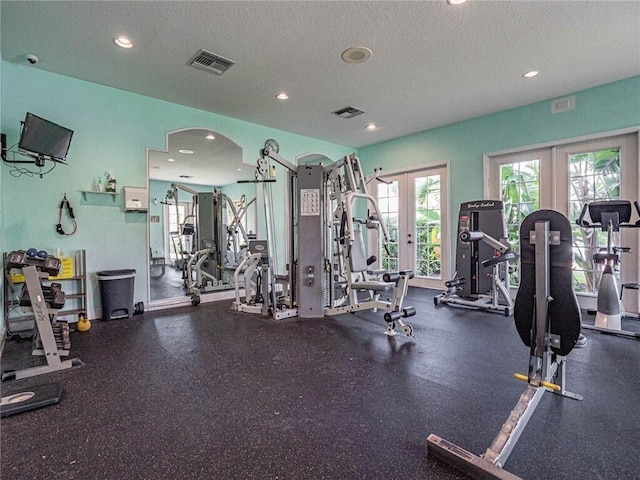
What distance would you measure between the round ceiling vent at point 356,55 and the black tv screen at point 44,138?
303cm

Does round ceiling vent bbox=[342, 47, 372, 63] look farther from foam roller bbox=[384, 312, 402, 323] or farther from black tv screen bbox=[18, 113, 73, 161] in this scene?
black tv screen bbox=[18, 113, 73, 161]

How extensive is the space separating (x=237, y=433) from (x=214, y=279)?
384 centimetres

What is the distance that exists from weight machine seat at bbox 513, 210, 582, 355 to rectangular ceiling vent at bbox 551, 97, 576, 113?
365cm

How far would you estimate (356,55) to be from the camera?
3.27 m

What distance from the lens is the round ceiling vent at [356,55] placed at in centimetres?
317

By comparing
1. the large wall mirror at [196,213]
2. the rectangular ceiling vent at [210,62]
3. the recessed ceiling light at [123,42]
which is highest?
the recessed ceiling light at [123,42]

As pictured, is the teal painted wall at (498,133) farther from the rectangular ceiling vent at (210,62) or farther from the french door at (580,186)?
the rectangular ceiling vent at (210,62)

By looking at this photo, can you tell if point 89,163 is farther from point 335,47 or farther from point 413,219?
point 413,219

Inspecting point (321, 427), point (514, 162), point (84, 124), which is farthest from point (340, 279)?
point (84, 124)

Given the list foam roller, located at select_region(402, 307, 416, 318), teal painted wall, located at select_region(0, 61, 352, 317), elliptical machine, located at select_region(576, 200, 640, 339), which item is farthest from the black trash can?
elliptical machine, located at select_region(576, 200, 640, 339)

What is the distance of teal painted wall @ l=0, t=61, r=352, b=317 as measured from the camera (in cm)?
345

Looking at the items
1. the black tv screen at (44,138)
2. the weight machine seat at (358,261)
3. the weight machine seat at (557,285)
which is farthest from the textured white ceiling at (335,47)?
the weight machine seat at (557,285)

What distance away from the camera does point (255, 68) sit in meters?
3.53

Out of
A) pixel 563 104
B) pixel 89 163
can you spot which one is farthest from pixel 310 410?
pixel 563 104
